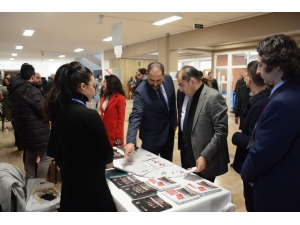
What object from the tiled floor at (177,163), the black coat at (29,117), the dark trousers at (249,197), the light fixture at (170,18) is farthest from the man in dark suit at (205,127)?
the light fixture at (170,18)

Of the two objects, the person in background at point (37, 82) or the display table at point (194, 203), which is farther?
the person in background at point (37, 82)

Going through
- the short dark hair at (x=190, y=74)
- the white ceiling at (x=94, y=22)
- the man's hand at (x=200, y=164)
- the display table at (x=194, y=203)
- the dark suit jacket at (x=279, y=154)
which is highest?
the white ceiling at (x=94, y=22)

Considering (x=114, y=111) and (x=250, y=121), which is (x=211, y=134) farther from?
(x=114, y=111)

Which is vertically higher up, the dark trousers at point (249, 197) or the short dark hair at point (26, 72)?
the short dark hair at point (26, 72)

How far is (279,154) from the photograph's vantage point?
1.09 meters

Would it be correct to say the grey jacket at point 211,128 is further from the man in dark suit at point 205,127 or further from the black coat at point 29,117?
the black coat at point 29,117

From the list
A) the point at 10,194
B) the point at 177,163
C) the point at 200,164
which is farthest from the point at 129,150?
the point at 177,163

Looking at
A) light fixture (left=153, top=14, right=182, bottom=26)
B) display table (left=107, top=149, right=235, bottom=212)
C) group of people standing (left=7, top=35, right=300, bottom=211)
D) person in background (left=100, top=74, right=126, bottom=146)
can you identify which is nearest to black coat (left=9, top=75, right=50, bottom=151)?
person in background (left=100, top=74, right=126, bottom=146)

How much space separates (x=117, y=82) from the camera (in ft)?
10.2

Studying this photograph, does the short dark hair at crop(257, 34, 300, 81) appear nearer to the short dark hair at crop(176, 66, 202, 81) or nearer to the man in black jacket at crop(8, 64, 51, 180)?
the short dark hair at crop(176, 66, 202, 81)

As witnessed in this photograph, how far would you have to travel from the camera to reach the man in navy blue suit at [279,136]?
3.51ft

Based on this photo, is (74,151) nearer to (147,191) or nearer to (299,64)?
(147,191)

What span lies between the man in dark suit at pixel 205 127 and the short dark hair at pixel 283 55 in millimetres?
605

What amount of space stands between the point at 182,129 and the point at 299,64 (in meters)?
1.11
